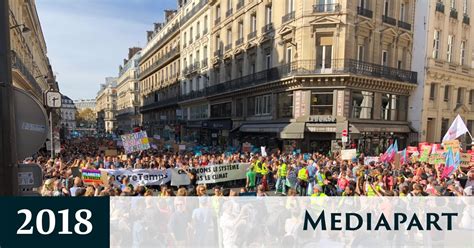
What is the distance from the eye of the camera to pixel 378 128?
24.2 metres

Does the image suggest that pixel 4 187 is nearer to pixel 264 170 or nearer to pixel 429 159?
pixel 264 170

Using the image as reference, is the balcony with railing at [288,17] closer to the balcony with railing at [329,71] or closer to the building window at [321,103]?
the balcony with railing at [329,71]

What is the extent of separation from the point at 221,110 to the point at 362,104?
16.6m

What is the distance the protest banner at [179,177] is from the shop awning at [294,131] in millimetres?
11608

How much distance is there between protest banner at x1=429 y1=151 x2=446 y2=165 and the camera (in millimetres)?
14331

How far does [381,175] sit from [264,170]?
14.8ft

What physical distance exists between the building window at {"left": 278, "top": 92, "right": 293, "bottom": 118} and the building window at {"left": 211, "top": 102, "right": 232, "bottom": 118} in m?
9.28

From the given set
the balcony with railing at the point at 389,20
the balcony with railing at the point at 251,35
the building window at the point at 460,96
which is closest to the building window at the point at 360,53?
the balcony with railing at the point at 389,20

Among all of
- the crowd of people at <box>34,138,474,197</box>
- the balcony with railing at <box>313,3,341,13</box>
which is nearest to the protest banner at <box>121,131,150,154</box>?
the crowd of people at <box>34,138,474,197</box>

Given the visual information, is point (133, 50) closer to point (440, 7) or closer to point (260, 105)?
point (260, 105)

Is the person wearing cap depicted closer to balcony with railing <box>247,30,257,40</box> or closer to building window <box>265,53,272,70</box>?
building window <box>265,53,272,70</box>

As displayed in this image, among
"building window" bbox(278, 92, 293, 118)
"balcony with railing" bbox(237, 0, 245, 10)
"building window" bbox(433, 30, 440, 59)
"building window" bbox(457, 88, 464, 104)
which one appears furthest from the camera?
"balcony with railing" bbox(237, 0, 245, 10)

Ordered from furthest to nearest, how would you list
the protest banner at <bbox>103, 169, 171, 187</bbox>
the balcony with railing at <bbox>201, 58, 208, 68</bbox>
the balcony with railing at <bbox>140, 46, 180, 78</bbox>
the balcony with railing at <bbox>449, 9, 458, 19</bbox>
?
the balcony with railing at <bbox>140, 46, 180, 78</bbox> → the balcony with railing at <bbox>201, 58, 208, 68</bbox> → the balcony with railing at <bbox>449, 9, 458, 19</bbox> → the protest banner at <bbox>103, 169, 171, 187</bbox>

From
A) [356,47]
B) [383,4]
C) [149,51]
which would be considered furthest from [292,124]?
[149,51]
